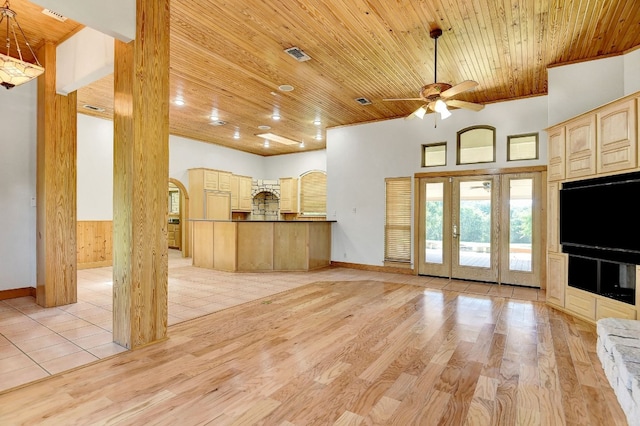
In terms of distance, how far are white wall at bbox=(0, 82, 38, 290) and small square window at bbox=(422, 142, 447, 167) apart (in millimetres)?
6677

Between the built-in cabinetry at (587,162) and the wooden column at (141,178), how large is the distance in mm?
4793

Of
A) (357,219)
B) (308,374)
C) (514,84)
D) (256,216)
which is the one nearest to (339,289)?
(357,219)

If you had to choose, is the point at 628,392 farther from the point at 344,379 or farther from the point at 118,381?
the point at 118,381

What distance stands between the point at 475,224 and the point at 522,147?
1615 millimetres

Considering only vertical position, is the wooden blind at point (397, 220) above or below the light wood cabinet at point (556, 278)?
above

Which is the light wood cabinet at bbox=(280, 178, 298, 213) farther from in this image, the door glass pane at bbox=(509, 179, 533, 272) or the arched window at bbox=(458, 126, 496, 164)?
the door glass pane at bbox=(509, 179, 533, 272)

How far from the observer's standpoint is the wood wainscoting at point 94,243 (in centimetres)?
743

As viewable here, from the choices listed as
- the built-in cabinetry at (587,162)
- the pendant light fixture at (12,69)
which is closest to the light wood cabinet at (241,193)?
the pendant light fixture at (12,69)

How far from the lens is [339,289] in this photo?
18.6ft

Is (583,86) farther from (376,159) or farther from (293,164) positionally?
(293,164)

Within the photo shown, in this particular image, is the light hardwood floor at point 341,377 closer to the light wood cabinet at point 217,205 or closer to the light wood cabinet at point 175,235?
the light wood cabinet at point 217,205

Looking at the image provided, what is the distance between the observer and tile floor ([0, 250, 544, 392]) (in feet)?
9.26

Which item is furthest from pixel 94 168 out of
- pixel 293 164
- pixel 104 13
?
pixel 104 13

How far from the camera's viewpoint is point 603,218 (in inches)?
155
